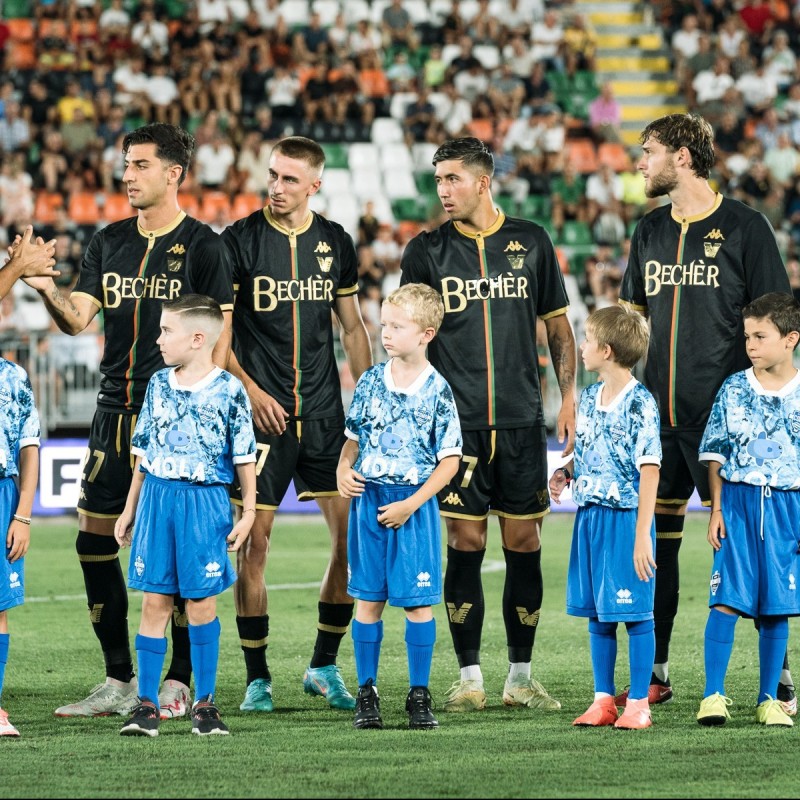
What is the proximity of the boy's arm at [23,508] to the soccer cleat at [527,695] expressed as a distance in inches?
86.2

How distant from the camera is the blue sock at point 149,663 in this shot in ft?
18.6

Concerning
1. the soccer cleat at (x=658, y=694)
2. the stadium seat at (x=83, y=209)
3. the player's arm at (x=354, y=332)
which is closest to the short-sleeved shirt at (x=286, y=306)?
the player's arm at (x=354, y=332)

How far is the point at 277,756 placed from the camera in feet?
17.0

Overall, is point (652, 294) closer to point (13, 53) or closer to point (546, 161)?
point (546, 161)

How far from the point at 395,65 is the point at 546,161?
8.98 feet

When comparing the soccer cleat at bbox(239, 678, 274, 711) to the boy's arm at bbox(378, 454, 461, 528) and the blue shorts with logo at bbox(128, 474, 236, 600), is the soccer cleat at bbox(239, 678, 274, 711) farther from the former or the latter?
the boy's arm at bbox(378, 454, 461, 528)

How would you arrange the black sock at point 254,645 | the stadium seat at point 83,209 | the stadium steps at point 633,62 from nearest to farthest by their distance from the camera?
the black sock at point 254,645 < the stadium seat at point 83,209 < the stadium steps at point 633,62

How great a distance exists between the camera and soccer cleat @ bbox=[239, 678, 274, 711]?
20.5 feet

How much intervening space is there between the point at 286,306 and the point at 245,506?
1.21 m

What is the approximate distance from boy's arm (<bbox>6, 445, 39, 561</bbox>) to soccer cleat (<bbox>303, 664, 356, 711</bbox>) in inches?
59.2

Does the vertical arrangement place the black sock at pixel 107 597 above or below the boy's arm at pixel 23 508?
below

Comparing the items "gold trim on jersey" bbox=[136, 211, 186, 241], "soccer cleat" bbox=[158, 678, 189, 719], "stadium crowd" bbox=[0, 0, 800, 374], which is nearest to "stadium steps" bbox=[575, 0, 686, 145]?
"stadium crowd" bbox=[0, 0, 800, 374]

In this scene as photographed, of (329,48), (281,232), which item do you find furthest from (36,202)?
(281,232)

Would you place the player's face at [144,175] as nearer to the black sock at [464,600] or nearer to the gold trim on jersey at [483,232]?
the gold trim on jersey at [483,232]
